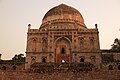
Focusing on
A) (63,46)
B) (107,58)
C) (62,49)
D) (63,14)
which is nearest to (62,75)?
(62,49)

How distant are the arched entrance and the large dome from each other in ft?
17.7

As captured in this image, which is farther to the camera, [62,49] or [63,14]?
[63,14]

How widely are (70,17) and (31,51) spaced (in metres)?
9.40

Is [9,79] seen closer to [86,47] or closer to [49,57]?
[49,57]

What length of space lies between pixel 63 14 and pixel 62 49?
730cm

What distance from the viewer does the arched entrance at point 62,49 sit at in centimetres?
2980

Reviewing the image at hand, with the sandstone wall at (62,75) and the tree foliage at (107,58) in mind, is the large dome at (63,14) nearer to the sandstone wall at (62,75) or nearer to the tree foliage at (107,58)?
the tree foliage at (107,58)

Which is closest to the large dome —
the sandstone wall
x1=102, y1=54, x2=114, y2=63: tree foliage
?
x1=102, y1=54, x2=114, y2=63: tree foliage

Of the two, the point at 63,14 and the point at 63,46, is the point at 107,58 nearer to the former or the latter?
the point at 63,46

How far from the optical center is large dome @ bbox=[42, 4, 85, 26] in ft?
114

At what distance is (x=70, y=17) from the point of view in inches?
1377

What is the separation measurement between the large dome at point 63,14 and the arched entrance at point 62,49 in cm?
540

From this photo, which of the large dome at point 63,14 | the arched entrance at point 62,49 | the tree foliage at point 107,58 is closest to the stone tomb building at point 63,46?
the arched entrance at point 62,49

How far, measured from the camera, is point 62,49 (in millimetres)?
30484
